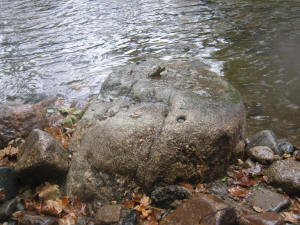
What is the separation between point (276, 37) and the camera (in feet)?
29.0

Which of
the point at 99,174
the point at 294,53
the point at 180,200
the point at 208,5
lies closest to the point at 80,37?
the point at 208,5

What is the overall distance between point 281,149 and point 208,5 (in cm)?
966

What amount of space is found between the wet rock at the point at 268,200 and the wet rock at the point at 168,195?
80 cm

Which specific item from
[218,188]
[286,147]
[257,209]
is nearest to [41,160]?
[218,188]

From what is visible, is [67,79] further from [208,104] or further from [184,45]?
[208,104]

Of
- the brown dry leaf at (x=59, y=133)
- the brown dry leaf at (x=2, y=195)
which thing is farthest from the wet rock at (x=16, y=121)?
the brown dry leaf at (x=2, y=195)

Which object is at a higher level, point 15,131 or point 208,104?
point 208,104

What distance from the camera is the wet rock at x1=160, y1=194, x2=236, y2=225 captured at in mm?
2889

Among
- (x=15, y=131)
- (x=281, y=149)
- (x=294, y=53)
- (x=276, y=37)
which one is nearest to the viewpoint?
(x=281, y=149)

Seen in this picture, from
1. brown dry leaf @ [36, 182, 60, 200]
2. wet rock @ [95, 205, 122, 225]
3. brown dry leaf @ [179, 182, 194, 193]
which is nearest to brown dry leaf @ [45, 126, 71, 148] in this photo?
brown dry leaf @ [36, 182, 60, 200]

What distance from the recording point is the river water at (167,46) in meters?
6.44

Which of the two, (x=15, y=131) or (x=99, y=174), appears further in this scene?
(x=15, y=131)

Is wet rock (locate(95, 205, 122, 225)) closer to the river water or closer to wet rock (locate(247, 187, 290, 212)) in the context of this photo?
wet rock (locate(247, 187, 290, 212))

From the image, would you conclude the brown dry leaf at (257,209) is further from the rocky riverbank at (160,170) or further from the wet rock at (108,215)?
the wet rock at (108,215)
